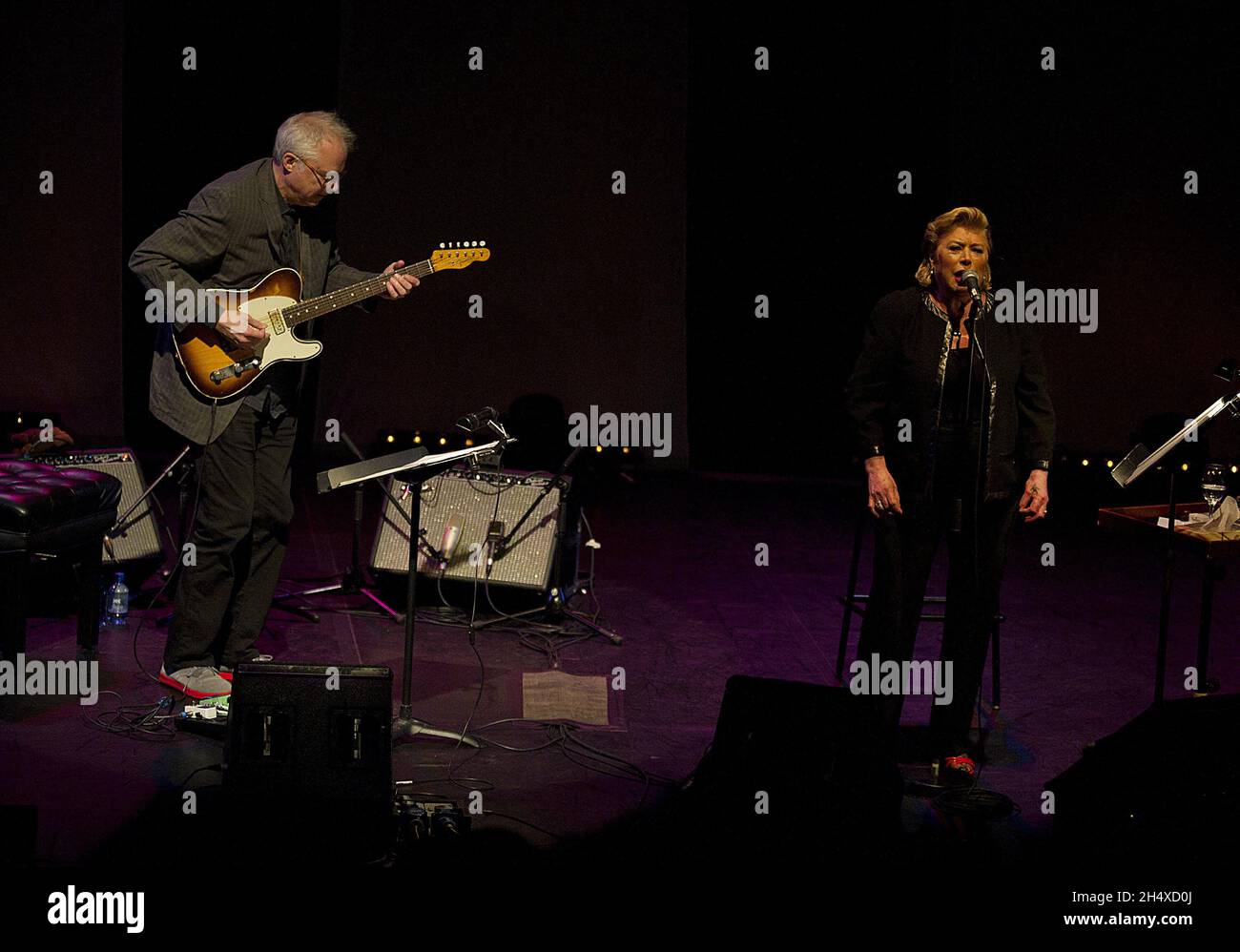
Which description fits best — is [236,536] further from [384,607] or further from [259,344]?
[384,607]

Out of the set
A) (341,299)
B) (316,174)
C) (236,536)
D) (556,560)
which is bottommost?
(556,560)

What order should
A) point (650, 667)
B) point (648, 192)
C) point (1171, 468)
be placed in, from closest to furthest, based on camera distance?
point (1171, 468) → point (650, 667) → point (648, 192)

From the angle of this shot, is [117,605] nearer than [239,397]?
No

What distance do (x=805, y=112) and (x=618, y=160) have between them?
1.41 meters

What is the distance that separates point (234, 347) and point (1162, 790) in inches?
Result: 121

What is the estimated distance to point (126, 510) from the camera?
18.4 ft

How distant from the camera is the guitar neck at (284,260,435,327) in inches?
169

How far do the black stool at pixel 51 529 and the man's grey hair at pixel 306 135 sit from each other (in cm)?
141

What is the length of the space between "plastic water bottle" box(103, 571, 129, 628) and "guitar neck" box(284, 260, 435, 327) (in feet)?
5.84

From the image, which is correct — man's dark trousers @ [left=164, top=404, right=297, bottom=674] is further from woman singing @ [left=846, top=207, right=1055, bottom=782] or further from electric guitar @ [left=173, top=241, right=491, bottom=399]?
woman singing @ [left=846, top=207, right=1055, bottom=782]

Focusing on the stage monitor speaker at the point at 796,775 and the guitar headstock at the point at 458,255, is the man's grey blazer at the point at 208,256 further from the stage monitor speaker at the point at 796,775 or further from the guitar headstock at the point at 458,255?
the stage monitor speaker at the point at 796,775

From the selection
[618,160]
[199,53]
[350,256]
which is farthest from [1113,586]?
[199,53]

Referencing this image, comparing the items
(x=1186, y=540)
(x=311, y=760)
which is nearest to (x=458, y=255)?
(x=311, y=760)

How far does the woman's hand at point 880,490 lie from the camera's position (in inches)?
151
